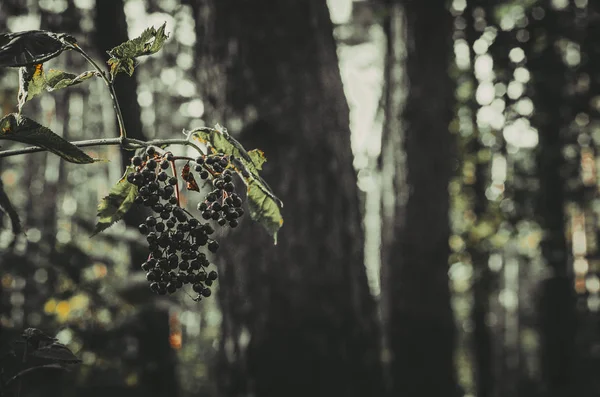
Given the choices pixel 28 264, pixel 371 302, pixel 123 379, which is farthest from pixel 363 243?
pixel 123 379

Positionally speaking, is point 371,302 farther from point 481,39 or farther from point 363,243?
point 481,39

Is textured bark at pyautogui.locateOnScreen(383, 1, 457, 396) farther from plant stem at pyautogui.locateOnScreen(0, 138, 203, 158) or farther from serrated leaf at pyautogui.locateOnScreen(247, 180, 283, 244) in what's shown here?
plant stem at pyautogui.locateOnScreen(0, 138, 203, 158)

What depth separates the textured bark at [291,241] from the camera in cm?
238

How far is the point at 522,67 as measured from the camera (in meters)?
4.93

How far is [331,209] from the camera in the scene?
2.45 meters

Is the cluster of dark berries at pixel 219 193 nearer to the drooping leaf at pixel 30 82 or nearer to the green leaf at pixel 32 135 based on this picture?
the green leaf at pixel 32 135

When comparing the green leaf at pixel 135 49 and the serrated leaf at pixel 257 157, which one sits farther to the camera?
the serrated leaf at pixel 257 157

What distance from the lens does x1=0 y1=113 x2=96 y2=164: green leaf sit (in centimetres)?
87

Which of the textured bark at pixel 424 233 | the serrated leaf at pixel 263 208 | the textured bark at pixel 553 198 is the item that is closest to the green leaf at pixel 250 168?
the serrated leaf at pixel 263 208

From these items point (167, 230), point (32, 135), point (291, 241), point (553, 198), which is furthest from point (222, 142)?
point (553, 198)

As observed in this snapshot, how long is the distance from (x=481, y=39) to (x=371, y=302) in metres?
3.69

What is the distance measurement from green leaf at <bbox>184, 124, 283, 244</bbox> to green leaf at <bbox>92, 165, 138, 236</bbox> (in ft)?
0.53

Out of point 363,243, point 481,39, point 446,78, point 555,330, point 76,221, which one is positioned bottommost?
point 555,330

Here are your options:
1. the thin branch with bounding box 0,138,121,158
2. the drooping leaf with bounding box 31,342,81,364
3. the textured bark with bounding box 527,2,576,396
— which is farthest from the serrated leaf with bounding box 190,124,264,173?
the textured bark with bounding box 527,2,576,396
